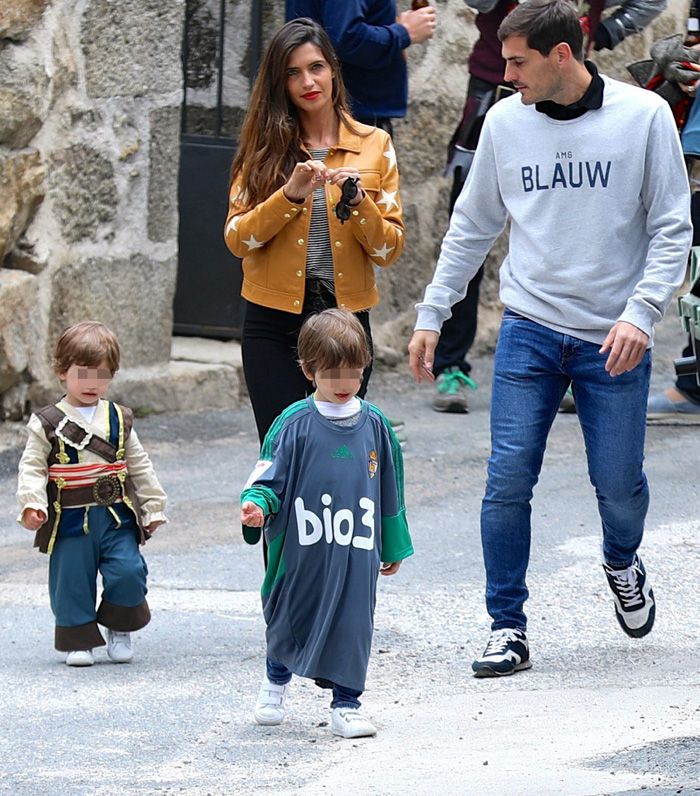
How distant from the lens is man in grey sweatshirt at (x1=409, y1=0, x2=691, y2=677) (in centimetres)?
409

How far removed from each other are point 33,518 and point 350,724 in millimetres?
1071

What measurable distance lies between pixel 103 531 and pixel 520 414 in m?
1.21

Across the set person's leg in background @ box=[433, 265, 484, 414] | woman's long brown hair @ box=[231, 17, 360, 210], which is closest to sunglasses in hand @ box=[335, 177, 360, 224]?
woman's long brown hair @ box=[231, 17, 360, 210]

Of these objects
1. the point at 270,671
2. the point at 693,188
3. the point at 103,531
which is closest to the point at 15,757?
the point at 270,671

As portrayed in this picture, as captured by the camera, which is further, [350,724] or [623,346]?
[623,346]

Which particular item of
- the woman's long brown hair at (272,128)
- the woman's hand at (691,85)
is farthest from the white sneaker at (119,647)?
the woman's hand at (691,85)

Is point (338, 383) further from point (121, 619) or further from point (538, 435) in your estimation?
point (121, 619)

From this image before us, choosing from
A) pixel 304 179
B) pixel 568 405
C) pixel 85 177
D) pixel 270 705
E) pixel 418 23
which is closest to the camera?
pixel 270 705

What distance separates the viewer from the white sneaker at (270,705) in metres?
3.89

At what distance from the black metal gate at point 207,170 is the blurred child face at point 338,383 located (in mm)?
3662

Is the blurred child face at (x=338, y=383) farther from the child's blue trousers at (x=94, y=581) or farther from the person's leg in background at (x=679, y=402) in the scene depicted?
the person's leg in background at (x=679, y=402)

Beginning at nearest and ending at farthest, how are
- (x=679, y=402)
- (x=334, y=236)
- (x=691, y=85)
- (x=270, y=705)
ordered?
(x=270, y=705) → (x=334, y=236) → (x=691, y=85) → (x=679, y=402)

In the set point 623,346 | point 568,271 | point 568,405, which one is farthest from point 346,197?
point 568,405

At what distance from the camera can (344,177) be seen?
4.35 meters
